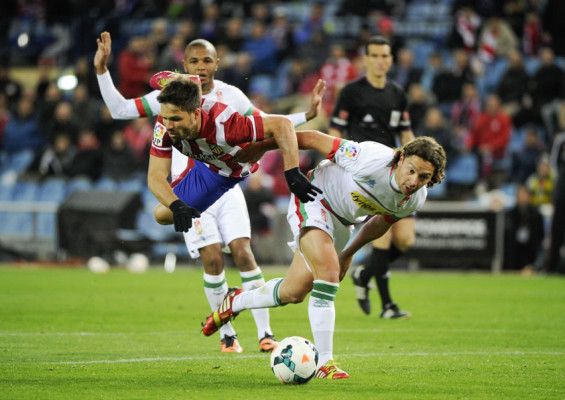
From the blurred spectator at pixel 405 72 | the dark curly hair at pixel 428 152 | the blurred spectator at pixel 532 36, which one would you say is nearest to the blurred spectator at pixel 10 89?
the blurred spectator at pixel 405 72

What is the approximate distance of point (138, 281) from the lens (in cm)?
1592

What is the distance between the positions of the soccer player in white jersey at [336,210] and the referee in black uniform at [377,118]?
133 inches

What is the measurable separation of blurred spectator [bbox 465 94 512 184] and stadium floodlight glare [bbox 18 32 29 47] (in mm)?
12912

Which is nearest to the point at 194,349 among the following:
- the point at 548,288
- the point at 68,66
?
the point at 548,288

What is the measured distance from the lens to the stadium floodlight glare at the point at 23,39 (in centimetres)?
2576

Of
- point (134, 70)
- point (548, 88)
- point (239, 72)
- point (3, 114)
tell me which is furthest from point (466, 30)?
point (3, 114)

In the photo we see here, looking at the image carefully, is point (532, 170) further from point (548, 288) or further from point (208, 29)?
point (208, 29)

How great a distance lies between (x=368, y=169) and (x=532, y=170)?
484 inches

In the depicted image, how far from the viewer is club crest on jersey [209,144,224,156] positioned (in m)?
6.90

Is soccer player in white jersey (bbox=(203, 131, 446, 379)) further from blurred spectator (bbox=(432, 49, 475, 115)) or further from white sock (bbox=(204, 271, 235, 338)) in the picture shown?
blurred spectator (bbox=(432, 49, 475, 115))

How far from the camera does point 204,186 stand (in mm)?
7707

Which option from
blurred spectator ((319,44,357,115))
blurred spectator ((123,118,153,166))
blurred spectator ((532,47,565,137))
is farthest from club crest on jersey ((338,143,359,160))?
blurred spectator ((123,118,153,166))

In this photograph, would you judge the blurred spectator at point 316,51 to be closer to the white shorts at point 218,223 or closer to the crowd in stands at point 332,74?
the crowd in stands at point 332,74

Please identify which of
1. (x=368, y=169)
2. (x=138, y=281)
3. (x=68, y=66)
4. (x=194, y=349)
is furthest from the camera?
(x=68, y=66)
